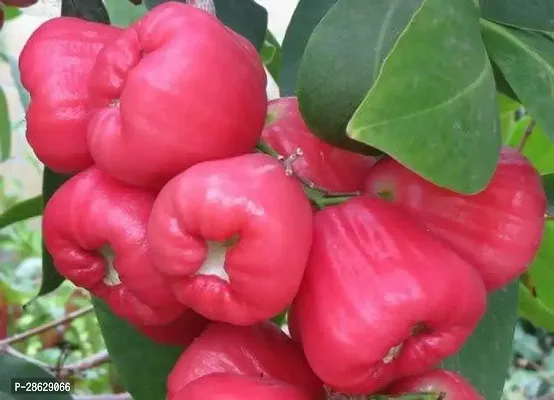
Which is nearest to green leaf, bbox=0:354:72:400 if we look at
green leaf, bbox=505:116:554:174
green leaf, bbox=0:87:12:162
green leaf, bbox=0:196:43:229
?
green leaf, bbox=0:196:43:229

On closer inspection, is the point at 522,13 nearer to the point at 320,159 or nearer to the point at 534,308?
the point at 320,159

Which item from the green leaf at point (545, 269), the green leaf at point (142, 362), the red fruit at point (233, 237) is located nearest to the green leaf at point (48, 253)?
the green leaf at point (142, 362)

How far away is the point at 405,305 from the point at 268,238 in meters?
0.07

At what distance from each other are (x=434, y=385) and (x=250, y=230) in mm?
118

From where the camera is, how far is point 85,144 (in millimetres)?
486

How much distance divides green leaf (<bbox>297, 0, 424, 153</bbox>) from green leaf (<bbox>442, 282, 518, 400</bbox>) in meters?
0.23

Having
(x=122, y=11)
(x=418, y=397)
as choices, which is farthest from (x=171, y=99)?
(x=122, y=11)

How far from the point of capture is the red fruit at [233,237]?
0.38 meters

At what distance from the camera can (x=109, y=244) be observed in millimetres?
453

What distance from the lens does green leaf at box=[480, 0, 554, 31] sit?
1.66 ft

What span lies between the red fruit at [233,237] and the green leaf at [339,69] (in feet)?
0.17

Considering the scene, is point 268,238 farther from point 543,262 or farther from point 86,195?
point 543,262

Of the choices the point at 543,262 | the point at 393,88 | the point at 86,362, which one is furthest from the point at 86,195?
the point at 86,362

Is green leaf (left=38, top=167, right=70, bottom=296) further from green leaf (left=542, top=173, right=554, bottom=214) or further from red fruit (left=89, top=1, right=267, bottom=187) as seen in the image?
green leaf (left=542, top=173, right=554, bottom=214)
